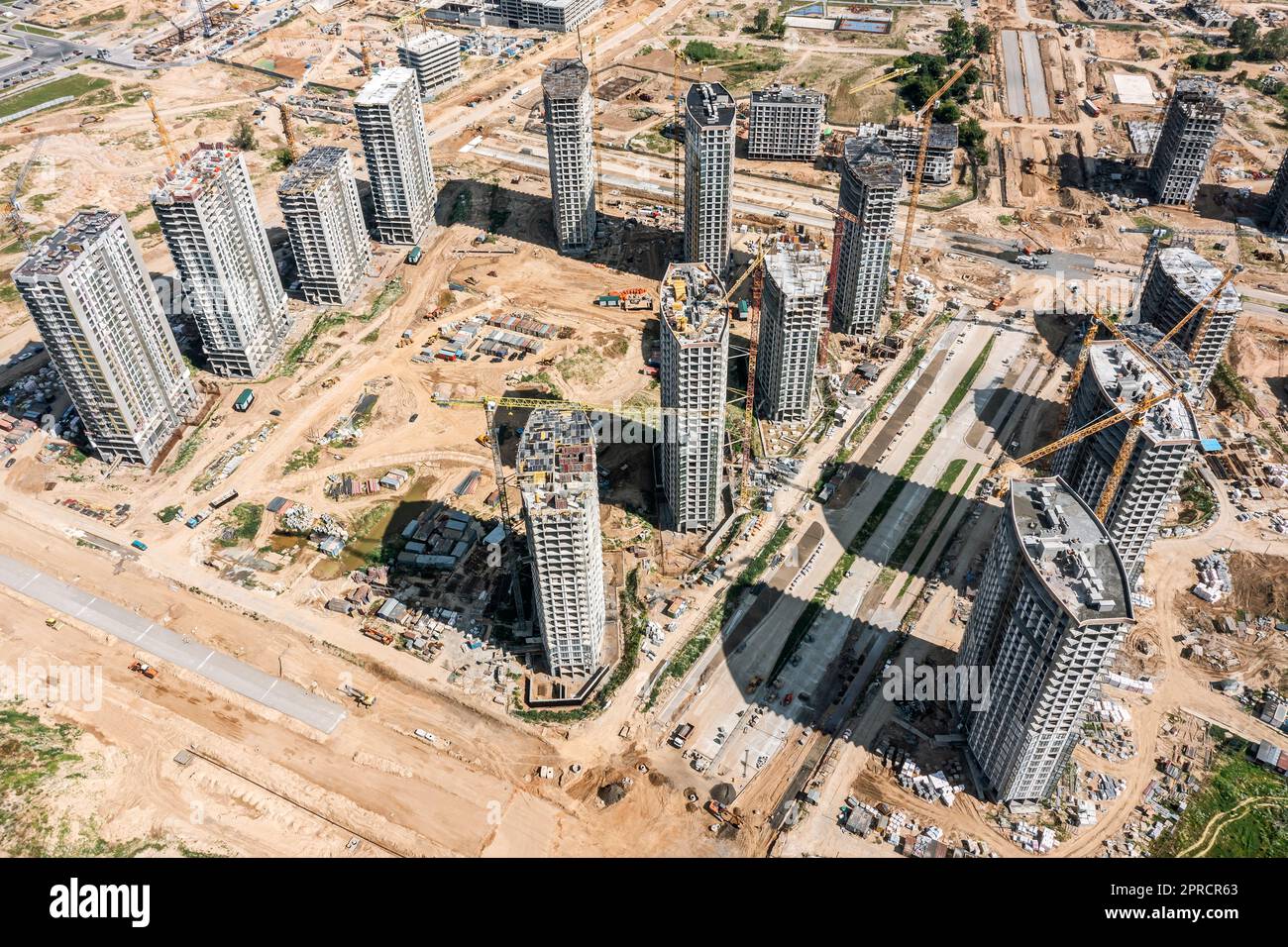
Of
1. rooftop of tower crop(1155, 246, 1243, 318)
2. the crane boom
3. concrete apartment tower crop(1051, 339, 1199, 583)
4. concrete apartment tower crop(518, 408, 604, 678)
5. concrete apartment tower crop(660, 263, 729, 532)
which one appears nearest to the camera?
concrete apartment tower crop(518, 408, 604, 678)

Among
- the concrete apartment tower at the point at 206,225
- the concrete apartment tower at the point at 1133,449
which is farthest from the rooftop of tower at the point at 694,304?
the concrete apartment tower at the point at 206,225

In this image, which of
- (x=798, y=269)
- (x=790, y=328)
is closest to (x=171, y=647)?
(x=790, y=328)

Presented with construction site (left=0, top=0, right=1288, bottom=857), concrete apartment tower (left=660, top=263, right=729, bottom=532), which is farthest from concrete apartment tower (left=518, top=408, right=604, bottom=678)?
concrete apartment tower (left=660, top=263, right=729, bottom=532)

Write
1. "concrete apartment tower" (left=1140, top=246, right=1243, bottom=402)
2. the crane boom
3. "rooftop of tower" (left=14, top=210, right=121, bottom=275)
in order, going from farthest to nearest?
"concrete apartment tower" (left=1140, top=246, right=1243, bottom=402) < the crane boom < "rooftop of tower" (left=14, top=210, right=121, bottom=275)

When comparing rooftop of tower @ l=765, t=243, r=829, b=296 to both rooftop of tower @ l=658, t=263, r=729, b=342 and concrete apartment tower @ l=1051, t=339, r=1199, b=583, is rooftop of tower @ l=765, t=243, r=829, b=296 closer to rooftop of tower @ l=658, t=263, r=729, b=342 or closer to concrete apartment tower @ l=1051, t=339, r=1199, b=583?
rooftop of tower @ l=658, t=263, r=729, b=342

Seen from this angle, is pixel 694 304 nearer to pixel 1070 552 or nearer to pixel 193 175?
pixel 1070 552

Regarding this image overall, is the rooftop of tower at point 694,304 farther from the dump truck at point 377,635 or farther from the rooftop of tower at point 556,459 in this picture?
the dump truck at point 377,635

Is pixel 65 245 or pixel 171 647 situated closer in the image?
pixel 171 647
